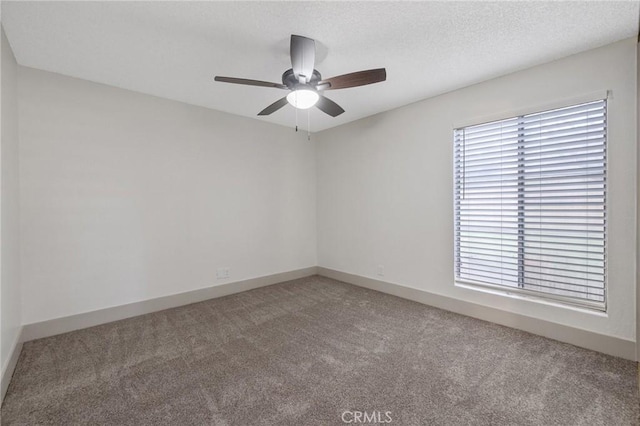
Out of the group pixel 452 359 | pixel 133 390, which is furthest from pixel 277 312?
pixel 452 359

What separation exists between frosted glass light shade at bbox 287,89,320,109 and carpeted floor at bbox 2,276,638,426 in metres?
2.10

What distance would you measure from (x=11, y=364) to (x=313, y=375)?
220cm

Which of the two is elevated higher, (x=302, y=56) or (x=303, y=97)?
(x=302, y=56)

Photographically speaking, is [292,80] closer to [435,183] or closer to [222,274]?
[435,183]

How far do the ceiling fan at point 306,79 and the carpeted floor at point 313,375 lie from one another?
214 cm

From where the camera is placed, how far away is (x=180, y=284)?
10.9ft

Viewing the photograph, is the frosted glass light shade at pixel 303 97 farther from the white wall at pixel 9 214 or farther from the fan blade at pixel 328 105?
the white wall at pixel 9 214

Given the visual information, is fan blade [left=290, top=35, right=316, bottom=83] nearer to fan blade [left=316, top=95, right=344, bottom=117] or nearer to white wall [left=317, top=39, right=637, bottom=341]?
fan blade [left=316, top=95, right=344, bottom=117]

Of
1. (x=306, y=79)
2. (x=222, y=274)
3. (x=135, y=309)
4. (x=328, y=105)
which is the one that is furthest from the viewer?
(x=222, y=274)

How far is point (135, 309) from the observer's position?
9.73 feet

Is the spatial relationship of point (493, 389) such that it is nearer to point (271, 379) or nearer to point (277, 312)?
point (271, 379)

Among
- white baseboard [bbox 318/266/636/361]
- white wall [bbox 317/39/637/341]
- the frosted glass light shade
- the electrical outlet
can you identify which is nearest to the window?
white wall [bbox 317/39/637/341]

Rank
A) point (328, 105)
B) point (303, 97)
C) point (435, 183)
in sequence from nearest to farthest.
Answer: point (303, 97) < point (328, 105) < point (435, 183)

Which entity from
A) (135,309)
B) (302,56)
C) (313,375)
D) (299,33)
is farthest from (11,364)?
(299,33)
